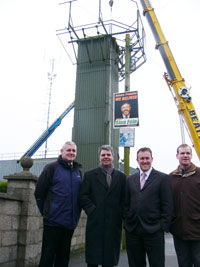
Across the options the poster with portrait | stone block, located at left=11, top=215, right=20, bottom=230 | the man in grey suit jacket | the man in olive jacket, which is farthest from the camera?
the poster with portrait

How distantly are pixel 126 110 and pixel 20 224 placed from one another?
14.6ft

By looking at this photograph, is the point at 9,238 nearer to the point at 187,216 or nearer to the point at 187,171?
the point at 187,216

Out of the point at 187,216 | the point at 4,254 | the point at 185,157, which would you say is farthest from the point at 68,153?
the point at 4,254

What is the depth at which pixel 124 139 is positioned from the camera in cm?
766

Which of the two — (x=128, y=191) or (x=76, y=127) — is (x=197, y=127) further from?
(x=128, y=191)

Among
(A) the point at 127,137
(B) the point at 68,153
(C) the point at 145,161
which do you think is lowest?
(C) the point at 145,161

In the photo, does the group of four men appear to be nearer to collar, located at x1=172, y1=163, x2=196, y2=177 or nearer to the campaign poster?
collar, located at x1=172, y1=163, x2=196, y2=177

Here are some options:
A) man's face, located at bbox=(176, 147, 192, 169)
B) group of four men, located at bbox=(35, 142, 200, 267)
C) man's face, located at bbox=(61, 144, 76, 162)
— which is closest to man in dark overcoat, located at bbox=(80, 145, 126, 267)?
group of four men, located at bbox=(35, 142, 200, 267)

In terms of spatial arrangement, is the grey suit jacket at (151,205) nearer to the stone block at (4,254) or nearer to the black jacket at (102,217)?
the black jacket at (102,217)

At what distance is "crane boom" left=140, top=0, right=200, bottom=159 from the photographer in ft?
35.6

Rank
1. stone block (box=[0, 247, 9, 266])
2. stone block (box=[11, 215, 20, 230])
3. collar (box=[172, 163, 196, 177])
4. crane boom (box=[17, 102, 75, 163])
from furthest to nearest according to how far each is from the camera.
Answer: crane boom (box=[17, 102, 75, 163]) < stone block (box=[11, 215, 20, 230]) < stone block (box=[0, 247, 9, 266]) < collar (box=[172, 163, 196, 177])

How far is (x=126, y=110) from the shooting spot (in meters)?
7.90

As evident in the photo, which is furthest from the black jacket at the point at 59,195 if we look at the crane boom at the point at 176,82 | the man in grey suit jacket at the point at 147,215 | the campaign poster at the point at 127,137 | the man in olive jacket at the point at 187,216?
the crane boom at the point at 176,82

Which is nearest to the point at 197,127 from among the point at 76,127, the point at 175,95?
the point at 175,95
